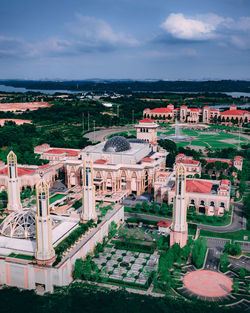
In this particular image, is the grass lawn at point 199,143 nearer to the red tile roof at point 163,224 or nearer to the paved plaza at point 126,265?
the red tile roof at point 163,224

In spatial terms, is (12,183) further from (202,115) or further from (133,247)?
(202,115)

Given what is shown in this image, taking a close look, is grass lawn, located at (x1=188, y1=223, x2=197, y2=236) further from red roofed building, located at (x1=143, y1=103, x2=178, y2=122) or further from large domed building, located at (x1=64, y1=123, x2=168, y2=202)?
red roofed building, located at (x1=143, y1=103, x2=178, y2=122)

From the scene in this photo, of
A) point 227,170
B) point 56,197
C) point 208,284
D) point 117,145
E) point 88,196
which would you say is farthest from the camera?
point 227,170

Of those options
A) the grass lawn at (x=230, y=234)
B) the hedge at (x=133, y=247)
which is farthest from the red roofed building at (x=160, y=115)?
the hedge at (x=133, y=247)

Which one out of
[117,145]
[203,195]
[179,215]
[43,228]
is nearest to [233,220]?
[203,195]

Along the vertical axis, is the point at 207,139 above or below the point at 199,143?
above

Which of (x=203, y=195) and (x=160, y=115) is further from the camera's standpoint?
(x=160, y=115)

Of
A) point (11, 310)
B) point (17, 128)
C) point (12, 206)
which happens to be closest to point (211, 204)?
point (12, 206)
